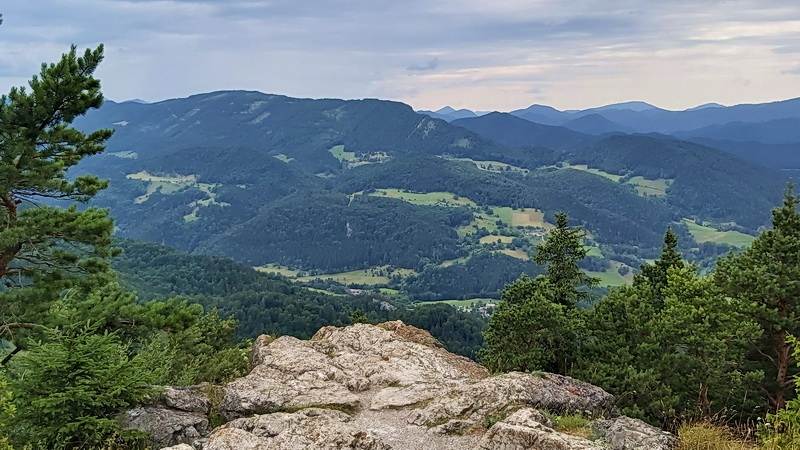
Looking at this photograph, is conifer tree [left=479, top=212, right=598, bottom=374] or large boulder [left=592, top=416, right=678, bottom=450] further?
conifer tree [left=479, top=212, right=598, bottom=374]

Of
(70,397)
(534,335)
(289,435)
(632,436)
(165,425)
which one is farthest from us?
(534,335)

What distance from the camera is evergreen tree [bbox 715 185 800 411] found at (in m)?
21.7

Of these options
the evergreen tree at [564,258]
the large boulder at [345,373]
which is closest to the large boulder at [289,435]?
the large boulder at [345,373]

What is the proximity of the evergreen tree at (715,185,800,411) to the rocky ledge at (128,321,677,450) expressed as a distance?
44.0ft

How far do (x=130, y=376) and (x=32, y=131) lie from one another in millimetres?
9774

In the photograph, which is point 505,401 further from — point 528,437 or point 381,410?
point 381,410

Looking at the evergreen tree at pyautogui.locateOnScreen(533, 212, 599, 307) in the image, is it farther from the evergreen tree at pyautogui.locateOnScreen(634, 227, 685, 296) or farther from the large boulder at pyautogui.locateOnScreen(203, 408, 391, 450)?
the large boulder at pyautogui.locateOnScreen(203, 408, 391, 450)

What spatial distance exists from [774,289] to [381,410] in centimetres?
1829

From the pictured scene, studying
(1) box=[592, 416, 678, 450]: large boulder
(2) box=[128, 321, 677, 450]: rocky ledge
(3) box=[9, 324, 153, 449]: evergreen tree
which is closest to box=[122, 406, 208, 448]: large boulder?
(2) box=[128, 321, 677, 450]: rocky ledge

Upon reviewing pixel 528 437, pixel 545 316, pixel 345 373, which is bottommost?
pixel 545 316

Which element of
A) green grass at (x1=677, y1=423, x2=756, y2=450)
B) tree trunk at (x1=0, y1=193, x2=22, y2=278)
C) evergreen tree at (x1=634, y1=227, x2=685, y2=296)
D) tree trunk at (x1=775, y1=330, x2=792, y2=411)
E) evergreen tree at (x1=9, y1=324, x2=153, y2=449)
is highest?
tree trunk at (x1=0, y1=193, x2=22, y2=278)

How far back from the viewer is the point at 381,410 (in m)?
12.2

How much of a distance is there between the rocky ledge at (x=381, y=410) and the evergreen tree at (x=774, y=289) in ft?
44.0

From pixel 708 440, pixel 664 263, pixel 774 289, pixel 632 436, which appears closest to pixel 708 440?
pixel 708 440
